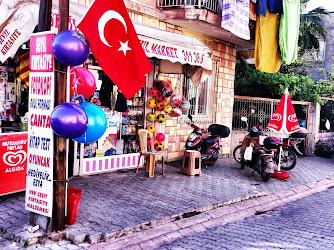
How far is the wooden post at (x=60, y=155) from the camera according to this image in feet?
14.7

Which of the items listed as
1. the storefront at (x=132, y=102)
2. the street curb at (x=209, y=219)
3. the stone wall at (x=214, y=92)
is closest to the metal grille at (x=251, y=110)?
the stone wall at (x=214, y=92)

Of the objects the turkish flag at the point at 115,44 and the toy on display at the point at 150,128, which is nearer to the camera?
the turkish flag at the point at 115,44

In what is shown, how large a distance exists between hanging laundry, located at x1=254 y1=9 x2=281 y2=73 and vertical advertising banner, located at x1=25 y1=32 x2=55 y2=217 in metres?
7.61

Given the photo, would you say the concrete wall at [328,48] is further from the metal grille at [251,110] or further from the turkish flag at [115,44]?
the turkish flag at [115,44]

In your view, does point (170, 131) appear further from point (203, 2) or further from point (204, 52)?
point (203, 2)

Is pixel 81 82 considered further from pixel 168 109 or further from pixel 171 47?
pixel 168 109

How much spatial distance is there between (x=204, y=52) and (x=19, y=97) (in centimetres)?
419

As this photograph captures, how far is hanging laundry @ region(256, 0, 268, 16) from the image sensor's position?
34.4 ft

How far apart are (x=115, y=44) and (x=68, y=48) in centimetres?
79

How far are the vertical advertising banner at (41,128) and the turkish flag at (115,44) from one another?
553 mm

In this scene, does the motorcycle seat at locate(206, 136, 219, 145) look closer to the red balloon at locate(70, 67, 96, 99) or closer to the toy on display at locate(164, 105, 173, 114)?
the toy on display at locate(164, 105, 173, 114)

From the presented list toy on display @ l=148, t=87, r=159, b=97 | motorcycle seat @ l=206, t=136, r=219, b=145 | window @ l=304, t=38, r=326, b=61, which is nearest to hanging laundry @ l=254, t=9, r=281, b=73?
motorcycle seat @ l=206, t=136, r=219, b=145

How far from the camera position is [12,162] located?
5.83 meters

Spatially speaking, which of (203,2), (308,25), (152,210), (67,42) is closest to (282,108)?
(203,2)
